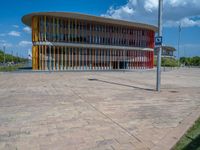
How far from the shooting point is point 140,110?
7.79 meters

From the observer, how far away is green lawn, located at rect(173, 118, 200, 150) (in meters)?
4.43

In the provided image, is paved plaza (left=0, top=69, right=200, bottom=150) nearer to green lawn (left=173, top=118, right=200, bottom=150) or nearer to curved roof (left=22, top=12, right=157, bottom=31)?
green lawn (left=173, top=118, right=200, bottom=150)

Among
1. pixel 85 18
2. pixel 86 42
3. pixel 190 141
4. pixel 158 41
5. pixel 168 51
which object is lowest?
pixel 190 141

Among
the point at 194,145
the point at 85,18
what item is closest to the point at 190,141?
the point at 194,145

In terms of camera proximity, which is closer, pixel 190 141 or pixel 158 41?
pixel 190 141

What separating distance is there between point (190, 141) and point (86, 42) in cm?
4351

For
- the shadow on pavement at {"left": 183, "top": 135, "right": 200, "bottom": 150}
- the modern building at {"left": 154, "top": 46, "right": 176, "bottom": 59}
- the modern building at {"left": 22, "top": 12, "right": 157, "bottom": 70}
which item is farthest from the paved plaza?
the modern building at {"left": 154, "top": 46, "right": 176, "bottom": 59}

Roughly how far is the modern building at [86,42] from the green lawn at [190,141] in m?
38.4

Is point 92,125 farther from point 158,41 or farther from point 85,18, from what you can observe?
point 85,18

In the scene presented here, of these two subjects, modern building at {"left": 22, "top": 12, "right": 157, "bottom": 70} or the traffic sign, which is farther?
modern building at {"left": 22, "top": 12, "right": 157, "bottom": 70}

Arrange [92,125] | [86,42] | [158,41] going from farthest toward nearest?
[86,42]
[158,41]
[92,125]

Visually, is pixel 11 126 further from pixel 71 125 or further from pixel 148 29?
pixel 148 29

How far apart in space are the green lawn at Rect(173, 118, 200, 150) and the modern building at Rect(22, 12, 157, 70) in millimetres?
38389

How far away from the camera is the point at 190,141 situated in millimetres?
4770
